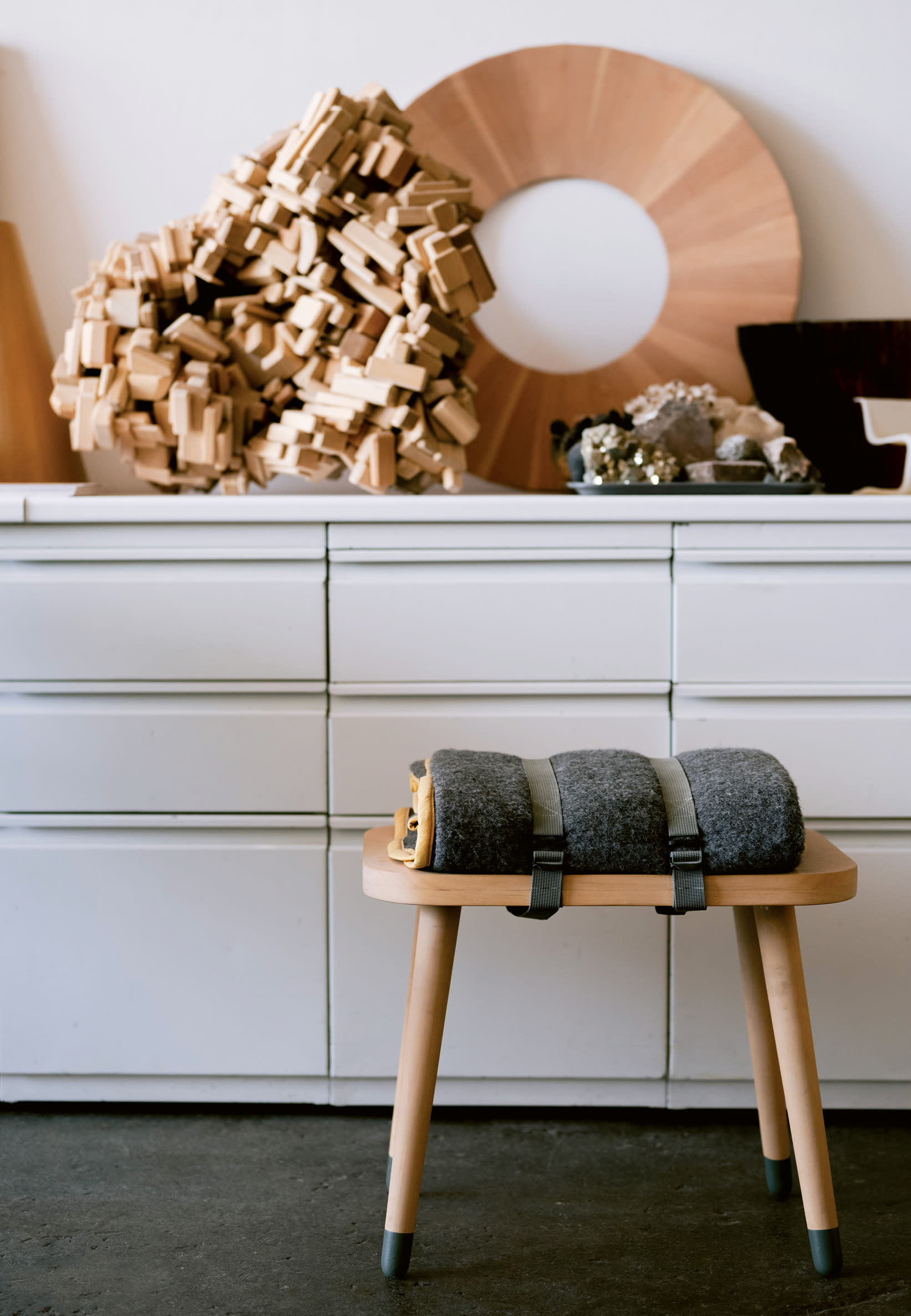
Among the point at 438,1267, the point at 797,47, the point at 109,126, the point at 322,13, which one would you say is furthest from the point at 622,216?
the point at 438,1267

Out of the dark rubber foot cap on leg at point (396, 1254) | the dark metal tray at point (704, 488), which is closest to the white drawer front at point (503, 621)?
the dark metal tray at point (704, 488)

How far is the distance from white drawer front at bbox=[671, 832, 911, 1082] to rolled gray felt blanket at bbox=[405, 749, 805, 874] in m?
0.47

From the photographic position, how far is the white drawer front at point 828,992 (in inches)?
60.9

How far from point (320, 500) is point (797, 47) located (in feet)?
4.12

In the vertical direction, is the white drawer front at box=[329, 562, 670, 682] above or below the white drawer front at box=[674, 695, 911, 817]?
above

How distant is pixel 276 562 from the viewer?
1.51 m

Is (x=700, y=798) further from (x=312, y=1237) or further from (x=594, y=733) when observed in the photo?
(x=312, y=1237)

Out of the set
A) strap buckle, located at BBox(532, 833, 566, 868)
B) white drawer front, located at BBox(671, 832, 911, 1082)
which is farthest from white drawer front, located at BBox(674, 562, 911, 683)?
strap buckle, located at BBox(532, 833, 566, 868)

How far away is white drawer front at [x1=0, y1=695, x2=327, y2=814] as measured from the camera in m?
1.52

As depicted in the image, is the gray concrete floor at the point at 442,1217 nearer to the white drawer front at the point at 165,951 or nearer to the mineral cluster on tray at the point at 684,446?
the white drawer front at the point at 165,951

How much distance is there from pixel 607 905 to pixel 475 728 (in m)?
0.47

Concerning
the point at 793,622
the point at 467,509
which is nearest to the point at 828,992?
the point at 793,622

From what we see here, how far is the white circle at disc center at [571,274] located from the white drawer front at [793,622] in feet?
2.12

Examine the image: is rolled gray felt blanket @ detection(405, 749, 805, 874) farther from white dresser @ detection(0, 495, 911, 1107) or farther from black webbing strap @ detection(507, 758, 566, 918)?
white dresser @ detection(0, 495, 911, 1107)
